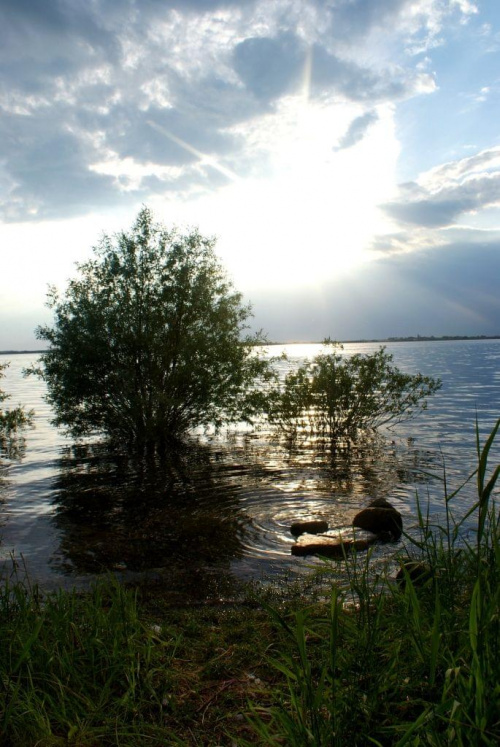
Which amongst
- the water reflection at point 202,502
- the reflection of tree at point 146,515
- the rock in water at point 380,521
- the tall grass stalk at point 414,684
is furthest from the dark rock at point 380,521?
the tall grass stalk at point 414,684

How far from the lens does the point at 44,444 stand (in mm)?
25141

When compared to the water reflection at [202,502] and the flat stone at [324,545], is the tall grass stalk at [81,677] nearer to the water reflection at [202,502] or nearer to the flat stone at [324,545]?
the water reflection at [202,502]

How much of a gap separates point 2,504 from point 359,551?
9736 millimetres

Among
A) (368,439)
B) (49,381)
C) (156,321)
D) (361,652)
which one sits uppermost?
(156,321)

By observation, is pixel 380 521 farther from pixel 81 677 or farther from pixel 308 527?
pixel 81 677

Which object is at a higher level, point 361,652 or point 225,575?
point 361,652

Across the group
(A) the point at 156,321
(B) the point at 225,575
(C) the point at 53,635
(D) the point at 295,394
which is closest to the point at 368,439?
(D) the point at 295,394

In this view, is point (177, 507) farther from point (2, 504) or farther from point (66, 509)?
point (2, 504)

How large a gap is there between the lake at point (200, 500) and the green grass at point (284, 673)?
105 centimetres

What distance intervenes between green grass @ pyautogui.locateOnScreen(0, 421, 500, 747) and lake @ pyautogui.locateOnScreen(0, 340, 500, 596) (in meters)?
1.05

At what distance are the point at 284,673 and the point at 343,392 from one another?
18.8m

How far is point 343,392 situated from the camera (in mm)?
22328

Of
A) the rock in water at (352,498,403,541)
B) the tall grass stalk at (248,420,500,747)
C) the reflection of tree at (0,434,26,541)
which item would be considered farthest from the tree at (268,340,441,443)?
the tall grass stalk at (248,420,500,747)

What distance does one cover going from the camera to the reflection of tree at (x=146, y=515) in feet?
31.6
